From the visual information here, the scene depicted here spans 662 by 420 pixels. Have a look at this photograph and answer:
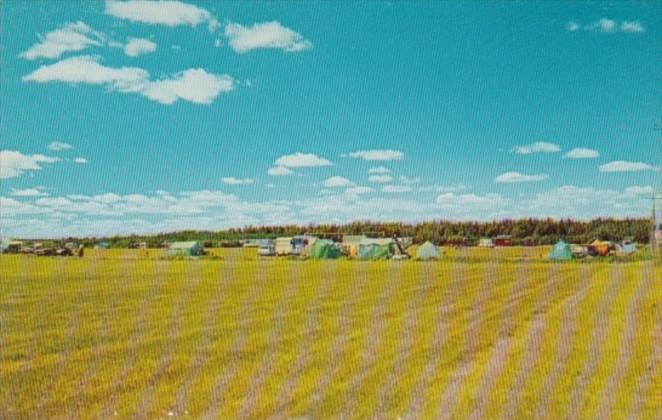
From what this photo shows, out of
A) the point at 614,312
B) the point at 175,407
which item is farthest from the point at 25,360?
the point at 614,312

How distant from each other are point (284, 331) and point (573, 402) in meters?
5.06

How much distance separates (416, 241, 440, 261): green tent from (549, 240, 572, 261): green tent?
3.88m

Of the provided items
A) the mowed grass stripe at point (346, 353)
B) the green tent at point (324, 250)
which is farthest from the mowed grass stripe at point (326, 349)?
the green tent at point (324, 250)

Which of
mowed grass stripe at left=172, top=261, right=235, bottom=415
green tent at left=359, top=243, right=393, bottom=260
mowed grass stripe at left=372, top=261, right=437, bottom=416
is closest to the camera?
mowed grass stripe at left=372, top=261, right=437, bottom=416

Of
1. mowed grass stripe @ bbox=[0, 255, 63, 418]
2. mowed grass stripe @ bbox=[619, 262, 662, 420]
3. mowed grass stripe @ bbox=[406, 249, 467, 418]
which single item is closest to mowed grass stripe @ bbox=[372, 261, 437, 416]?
mowed grass stripe @ bbox=[406, 249, 467, 418]

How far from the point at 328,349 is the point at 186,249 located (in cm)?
1286

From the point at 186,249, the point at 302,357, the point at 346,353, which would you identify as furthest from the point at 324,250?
the point at 302,357

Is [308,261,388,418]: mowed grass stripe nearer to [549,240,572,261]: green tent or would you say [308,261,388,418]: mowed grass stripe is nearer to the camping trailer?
the camping trailer

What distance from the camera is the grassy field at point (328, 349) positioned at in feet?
21.9

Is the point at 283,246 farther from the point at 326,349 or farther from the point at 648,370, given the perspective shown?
the point at 648,370

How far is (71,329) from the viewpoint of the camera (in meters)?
10.8

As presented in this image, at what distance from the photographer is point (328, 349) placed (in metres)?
9.21

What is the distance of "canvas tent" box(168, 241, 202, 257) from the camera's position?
20.8 meters

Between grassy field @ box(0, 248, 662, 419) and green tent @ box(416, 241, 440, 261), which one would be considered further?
green tent @ box(416, 241, 440, 261)
